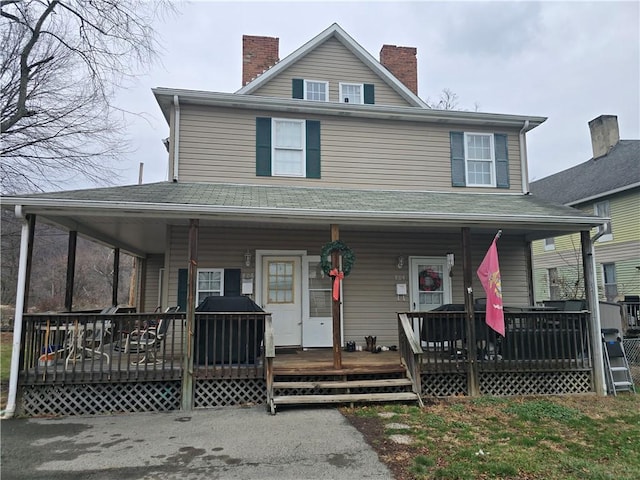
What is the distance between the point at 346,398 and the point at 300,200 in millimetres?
3405

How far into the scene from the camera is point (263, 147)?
29.9 feet

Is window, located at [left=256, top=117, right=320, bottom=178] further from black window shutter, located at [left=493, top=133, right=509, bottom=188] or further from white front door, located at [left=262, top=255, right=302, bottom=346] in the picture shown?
black window shutter, located at [left=493, top=133, right=509, bottom=188]

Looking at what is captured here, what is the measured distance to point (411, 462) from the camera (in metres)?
4.32

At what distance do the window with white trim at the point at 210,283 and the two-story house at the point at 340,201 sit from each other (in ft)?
0.07

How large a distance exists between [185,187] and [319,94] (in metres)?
4.62

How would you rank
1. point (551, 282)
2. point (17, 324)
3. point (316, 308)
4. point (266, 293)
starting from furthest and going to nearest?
1. point (551, 282)
2. point (316, 308)
3. point (266, 293)
4. point (17, 324)

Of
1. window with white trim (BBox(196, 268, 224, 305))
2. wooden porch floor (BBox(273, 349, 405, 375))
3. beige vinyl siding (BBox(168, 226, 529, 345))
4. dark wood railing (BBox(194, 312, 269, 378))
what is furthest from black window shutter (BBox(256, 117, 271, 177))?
wooden porch floor (BBox(273, 349, 405, 375))

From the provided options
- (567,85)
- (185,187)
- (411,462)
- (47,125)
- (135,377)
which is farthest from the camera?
(567,85)

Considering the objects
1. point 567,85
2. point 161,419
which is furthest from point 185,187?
point 567,85

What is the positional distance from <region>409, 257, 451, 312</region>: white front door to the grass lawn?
277 centimetres

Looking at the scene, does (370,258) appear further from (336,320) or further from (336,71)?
(336,71)

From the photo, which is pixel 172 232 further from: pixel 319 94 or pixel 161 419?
pixel 319 94

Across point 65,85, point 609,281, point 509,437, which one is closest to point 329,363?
point 509,437

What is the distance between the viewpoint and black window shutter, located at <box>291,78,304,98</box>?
10.6 metres
